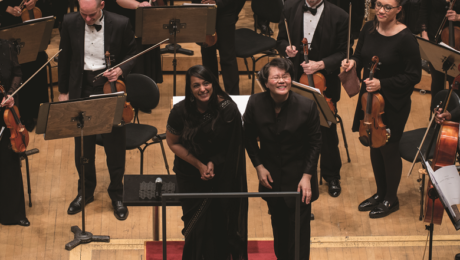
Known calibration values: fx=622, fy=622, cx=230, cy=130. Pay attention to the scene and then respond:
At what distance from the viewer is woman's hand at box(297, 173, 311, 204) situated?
10.6 feet

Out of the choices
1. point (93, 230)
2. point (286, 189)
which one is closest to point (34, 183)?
point (93, 230)

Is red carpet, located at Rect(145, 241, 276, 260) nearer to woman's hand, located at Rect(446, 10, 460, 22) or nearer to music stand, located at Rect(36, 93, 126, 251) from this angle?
music stand, located at Rect(36, 93, 126, 251)

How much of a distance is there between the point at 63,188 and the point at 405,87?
2.62 m

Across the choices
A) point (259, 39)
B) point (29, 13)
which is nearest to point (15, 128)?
point (29, 13)

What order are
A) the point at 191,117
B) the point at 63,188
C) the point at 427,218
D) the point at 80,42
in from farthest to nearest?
1. the point at 63,188
2. the point at 80,42
3. the point at 427,218
4. the point at 191,117

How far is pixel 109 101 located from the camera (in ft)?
12.8

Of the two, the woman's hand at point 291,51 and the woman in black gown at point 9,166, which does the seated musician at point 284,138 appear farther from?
the woman in black gown at point 9,166

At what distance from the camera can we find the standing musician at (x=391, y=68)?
3.92 m

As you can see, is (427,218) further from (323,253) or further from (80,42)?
(80,42)

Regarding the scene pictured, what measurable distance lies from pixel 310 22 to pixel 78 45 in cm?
161

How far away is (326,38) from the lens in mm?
4340

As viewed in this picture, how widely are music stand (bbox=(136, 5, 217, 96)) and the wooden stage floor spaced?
97 centimetres

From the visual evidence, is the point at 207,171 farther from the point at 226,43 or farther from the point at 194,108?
the point at 226,43

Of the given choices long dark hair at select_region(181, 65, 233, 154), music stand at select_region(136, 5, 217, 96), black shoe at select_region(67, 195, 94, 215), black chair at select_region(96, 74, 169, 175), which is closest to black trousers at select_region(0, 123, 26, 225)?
black shoe at select_region(67, 195, 94, 215)
